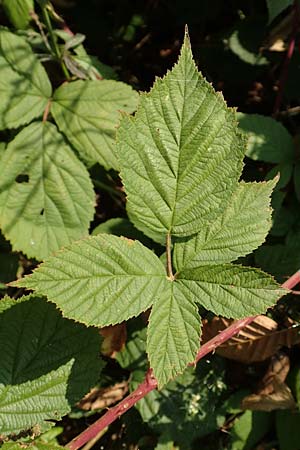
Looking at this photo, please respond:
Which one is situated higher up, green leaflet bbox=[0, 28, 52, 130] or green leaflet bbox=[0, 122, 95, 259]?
green leaflet bbox=[0, 28, 52, 130]

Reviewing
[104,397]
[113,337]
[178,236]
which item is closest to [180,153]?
[178,236]

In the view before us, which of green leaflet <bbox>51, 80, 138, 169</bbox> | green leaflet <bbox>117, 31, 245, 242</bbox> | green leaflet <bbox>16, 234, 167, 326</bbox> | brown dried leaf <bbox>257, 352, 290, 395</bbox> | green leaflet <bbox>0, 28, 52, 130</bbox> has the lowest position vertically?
brown dried leaf <bbox>257, 352, 290, 395</bbox>

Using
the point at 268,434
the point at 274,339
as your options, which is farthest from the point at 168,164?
the point at 268,434

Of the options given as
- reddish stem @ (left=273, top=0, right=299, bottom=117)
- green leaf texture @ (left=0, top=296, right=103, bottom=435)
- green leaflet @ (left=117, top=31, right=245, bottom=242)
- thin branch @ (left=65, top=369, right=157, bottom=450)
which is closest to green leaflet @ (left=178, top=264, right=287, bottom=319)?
green leaflet @ (left=117, top=31, right=245, bottom=242)

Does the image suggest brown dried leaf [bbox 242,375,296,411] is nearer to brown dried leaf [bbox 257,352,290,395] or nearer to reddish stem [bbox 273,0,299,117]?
brown dried leaf [bbox 257,352,290,395]

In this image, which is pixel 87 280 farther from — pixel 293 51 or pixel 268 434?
pixel 293 51
